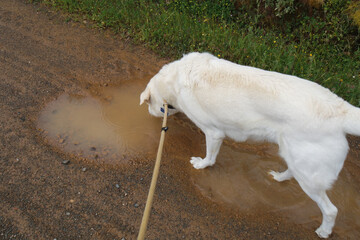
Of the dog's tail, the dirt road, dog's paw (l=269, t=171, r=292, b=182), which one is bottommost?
the dirt road

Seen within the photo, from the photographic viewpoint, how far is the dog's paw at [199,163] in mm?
3788

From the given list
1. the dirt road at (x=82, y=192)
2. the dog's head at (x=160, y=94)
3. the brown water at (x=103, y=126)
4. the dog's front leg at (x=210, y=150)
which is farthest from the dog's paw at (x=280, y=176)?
the brown water at (x=103, y=126)

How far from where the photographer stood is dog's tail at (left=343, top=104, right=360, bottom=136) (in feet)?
7.96

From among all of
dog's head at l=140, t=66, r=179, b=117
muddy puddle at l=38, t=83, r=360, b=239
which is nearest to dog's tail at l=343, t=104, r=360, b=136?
muddy puddle at l=38, t=83, r=360, b=239

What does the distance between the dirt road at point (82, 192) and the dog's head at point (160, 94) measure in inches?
27.8

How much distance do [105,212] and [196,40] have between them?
3989 mm

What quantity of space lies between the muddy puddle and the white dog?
474mm

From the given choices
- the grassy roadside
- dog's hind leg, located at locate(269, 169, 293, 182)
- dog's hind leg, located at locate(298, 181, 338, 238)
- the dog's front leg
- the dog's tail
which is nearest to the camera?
the dog's tail

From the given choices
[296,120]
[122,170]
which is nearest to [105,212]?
[122,170]

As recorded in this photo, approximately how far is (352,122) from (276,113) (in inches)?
26.7

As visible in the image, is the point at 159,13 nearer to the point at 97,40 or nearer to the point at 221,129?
the point at 97,40

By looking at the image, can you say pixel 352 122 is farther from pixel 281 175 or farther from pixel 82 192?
pixel 82 192

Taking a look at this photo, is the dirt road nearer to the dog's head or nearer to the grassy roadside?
the dog's head

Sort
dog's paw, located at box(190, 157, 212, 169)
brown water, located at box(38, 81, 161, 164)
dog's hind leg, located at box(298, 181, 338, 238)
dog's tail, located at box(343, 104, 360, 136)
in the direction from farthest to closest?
brown water, located at box(38, 81, 161, 164) < dog's paw, located at box(190, 157, 212, 169) < dog's hind leg, located at box(298, 181, 338, 238) < dog's tail, located at box(343, 104, 360, 136)
